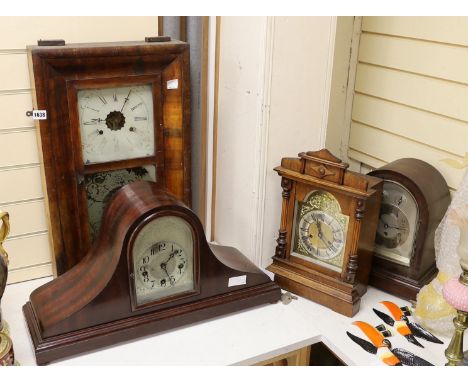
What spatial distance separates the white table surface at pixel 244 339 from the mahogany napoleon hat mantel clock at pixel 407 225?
0.08 metres

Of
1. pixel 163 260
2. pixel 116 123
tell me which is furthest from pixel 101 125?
pixel 163 260

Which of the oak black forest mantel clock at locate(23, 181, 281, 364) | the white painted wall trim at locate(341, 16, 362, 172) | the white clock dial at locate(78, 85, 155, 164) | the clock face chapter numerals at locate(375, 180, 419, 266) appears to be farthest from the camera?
the white painted wall trim at locate(341, 16, 362, 172)

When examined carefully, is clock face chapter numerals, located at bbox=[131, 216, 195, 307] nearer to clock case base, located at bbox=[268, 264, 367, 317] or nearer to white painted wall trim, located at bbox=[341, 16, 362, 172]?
clock case base, located at bbox=[268, 264, 367, 317]

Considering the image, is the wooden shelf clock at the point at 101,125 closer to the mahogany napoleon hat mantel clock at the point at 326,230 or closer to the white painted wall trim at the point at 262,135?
the white painted wall trim at the point at 262,135

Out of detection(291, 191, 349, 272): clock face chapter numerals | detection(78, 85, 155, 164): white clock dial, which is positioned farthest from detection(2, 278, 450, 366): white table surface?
detection(78, 85, 155, 164): white clock dial

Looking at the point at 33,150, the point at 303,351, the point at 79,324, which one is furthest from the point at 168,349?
the point at 33,150

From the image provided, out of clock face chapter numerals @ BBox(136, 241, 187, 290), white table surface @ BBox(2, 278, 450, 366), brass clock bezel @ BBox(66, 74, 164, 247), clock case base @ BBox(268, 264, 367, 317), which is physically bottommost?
white table surface @ BBox(2, 278, 450, 366)

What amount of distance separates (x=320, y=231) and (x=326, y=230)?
0.02 meters

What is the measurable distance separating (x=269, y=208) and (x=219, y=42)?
509mm

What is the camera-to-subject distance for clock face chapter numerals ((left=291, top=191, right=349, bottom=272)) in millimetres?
1438

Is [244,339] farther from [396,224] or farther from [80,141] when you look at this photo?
[80,141]

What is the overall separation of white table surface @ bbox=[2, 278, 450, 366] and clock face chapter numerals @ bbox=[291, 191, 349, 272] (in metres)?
0.13

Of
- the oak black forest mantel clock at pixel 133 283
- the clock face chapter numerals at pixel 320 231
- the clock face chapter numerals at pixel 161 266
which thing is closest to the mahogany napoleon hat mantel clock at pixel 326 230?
the clock face chapter numerals at pixel 320 231

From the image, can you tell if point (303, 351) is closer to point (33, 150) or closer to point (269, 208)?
point (269, 208)
